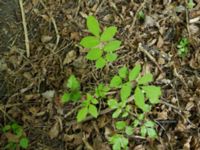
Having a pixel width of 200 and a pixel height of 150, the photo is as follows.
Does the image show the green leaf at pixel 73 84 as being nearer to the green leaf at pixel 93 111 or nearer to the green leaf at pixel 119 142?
the green leaf at pixel 93 111

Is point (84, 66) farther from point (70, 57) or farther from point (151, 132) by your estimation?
point (151, 132)

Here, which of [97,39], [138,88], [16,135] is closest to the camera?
[97,39]

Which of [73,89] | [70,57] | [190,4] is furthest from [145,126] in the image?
[190,4]

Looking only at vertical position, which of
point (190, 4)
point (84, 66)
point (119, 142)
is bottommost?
point (119, 142)

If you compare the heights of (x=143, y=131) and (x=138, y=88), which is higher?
(x=138, y=88)

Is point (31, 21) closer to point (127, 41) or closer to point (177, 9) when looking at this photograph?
point (127, 41)

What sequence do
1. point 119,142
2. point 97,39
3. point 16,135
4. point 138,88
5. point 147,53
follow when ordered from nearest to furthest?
point 97,39 < point 138,88 < point 119,142 < point 16,135 < point 147,53

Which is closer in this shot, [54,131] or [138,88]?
[138,88]

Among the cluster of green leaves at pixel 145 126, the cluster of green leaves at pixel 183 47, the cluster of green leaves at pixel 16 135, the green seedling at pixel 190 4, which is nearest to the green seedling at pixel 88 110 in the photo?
the cluster of green leaves at pixel 145 126

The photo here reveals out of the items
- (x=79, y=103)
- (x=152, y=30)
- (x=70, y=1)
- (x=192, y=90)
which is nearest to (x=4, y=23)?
(x=70, y=1)
